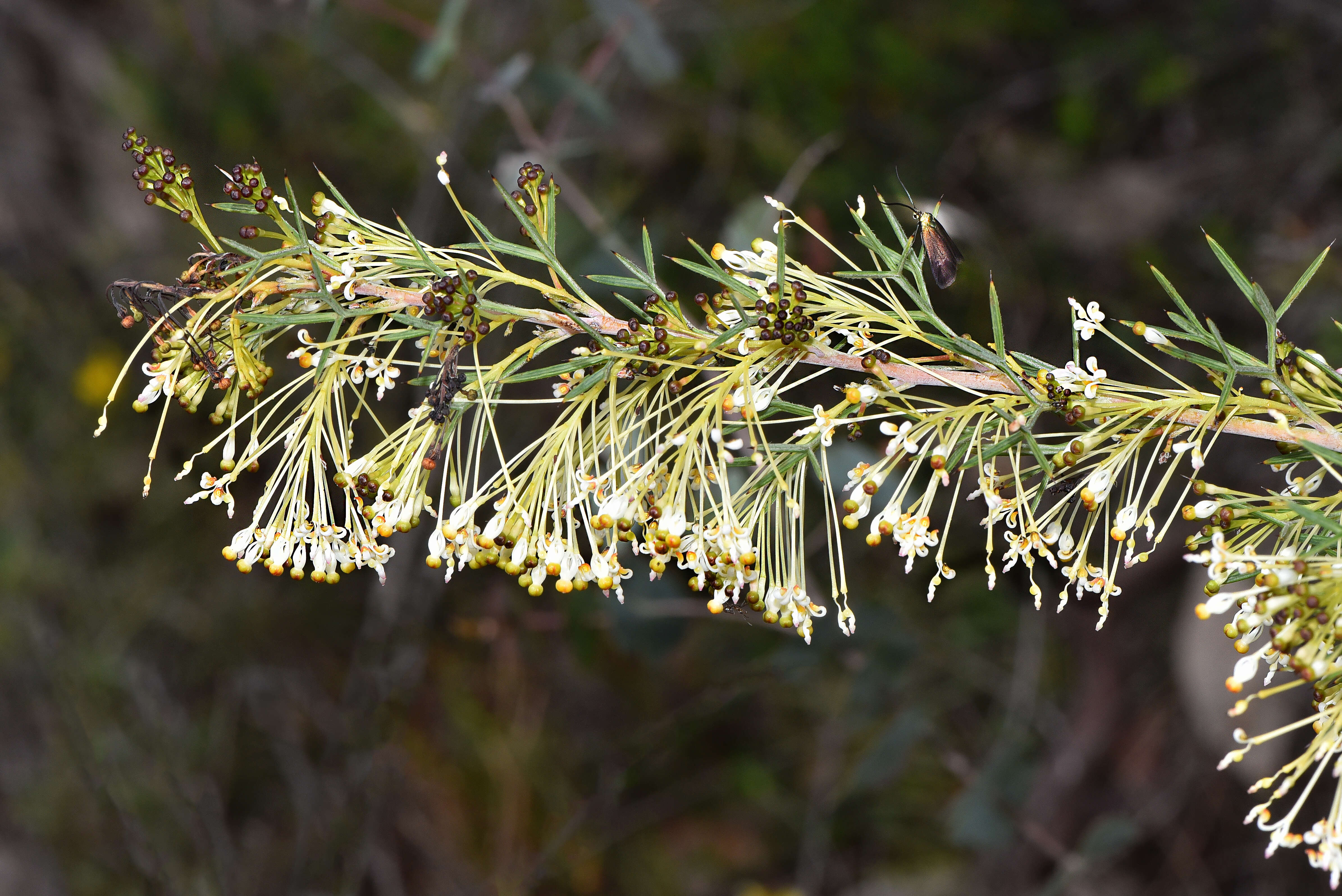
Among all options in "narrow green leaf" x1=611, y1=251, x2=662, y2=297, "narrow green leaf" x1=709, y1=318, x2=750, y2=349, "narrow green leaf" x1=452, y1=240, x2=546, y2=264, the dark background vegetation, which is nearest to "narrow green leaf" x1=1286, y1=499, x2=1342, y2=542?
"narrow green leaf" x1=709, y1=318, x2=750, y2=349

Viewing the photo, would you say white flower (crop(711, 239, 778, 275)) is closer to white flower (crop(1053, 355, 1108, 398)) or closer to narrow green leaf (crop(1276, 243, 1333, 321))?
white flower (crop(1053, 355, 1108, 398))

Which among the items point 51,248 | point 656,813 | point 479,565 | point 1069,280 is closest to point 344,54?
point 51,248

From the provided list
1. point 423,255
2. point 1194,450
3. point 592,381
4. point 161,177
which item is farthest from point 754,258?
point 161,177

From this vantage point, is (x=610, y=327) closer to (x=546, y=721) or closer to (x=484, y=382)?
(x=484, y=382)

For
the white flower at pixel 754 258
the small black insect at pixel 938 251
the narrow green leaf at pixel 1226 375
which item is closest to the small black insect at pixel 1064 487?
the narrow green leaf at pixel 1226 375

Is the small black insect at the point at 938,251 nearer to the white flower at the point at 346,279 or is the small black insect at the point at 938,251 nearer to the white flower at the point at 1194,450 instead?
the white flower at the point at 1194,450

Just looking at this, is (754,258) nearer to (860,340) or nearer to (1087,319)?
(860,340)
